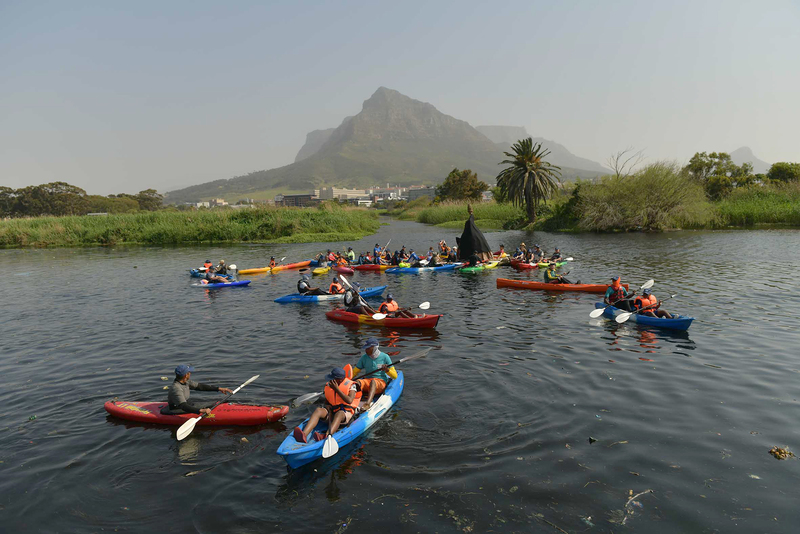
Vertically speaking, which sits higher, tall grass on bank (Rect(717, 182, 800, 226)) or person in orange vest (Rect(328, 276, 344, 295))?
tall grass on bank (Rect(717, 182, 800, 226))

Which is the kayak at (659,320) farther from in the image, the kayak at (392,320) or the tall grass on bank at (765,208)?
the tall grass on bank at (765,208)

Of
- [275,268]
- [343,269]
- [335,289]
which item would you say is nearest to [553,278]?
[335,289]

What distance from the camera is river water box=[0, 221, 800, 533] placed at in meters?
8.02

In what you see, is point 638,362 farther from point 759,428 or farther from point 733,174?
point 733,174

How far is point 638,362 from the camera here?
14.6 meters

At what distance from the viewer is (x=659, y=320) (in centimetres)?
1753

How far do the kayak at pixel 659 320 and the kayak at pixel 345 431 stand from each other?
10.9 m

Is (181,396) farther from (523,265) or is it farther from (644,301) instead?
(523,265)

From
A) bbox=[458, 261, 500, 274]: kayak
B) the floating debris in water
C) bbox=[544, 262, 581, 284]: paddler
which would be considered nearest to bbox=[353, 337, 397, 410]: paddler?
the floating debris in water

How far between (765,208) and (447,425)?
63.5 metres

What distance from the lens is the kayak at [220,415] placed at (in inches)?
435

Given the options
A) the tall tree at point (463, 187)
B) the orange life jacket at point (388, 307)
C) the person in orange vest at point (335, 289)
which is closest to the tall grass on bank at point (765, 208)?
the person in orange vest at point (335, 289)

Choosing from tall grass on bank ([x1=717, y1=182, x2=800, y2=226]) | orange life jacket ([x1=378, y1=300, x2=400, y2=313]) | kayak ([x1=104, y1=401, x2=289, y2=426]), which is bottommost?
kayak ([x1=104, y1=401, x2=289, y2=426])

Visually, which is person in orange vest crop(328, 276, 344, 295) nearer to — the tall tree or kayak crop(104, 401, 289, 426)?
kayak crop(104, 401, 289, 426)
